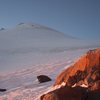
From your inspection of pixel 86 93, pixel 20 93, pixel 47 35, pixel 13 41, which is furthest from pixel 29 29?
pixel 86 93

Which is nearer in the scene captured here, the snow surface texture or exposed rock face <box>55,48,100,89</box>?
exposed rock face <box>55,48,100,89</box>

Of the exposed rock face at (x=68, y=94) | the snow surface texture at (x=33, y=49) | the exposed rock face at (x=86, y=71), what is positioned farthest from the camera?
the snow surface texture at (x=33, y=49)

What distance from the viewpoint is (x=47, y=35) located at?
8425 centimetres

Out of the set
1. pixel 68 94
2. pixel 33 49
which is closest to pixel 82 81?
pixel 68 94

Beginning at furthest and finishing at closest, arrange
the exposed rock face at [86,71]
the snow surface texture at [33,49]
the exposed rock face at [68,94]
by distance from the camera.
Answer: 1. the snow surface texture at [33,49]
2. the exposed rock face at [86,71]
3. the exposed rock face at [68,94]

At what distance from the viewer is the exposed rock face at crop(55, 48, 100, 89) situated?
41.7ft

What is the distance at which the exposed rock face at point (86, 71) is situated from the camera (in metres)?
12.7

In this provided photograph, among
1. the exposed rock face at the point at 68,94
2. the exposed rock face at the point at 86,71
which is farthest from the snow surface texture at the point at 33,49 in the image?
the exposed rock face at the point at 68,94

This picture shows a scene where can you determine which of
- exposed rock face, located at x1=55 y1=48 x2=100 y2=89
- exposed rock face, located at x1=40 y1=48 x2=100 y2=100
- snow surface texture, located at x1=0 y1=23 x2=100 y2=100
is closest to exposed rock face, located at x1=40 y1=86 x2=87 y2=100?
exposed rock face, located at x1=40 y1=48 x2=100 y2=100

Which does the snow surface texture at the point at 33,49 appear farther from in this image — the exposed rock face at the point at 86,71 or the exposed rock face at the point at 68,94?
the exposed rock face at the point at 68,94

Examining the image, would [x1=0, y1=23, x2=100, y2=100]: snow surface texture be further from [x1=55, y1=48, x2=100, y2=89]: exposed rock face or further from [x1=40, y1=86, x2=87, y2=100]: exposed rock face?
[x1=40, y1=86, x2=87, y2=100]: exposed rock face

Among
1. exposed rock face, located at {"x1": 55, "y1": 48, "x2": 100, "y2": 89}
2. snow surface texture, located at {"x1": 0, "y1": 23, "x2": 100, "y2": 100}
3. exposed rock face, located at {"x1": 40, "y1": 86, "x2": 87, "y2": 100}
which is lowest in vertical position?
exposed rock face, located at {"x1": 40, "y1": 86, "x2": 87, "y2": 100}

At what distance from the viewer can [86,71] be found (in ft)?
43.7

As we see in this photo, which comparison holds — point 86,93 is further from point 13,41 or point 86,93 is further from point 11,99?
point 13,41
